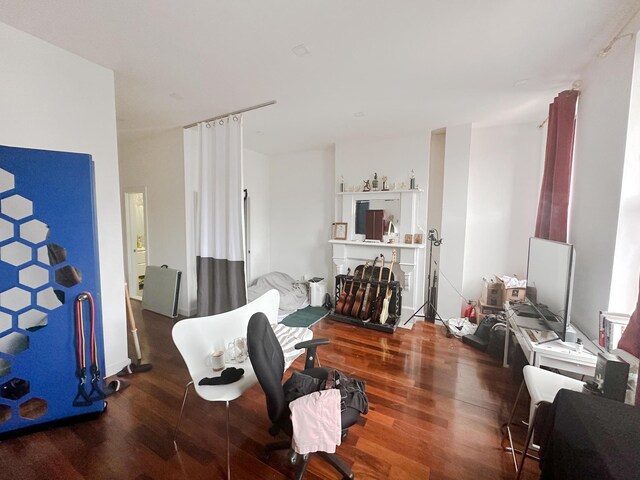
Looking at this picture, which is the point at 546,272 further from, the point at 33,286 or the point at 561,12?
the point at 33,286

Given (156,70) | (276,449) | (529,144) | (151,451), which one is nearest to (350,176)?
(529,144)

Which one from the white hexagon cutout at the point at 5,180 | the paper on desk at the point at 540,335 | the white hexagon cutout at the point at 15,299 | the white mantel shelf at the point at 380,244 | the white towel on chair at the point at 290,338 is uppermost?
the white hexagon cutout at the point at 5,180

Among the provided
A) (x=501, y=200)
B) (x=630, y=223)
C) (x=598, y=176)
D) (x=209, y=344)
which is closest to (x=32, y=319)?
(x=209, y=344)

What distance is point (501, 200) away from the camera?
3297 millimetres

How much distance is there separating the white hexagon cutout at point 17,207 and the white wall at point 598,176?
153 inches

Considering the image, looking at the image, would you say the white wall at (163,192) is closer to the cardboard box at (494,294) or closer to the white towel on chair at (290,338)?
the white towel on chair at (290,338)

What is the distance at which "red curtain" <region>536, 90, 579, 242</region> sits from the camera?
2146 mm

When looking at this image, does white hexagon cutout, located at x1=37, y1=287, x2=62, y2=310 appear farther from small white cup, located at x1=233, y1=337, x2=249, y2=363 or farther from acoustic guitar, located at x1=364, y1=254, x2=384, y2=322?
acoustic guitar, located at x1=364, y1=254, x2=384, y2=322

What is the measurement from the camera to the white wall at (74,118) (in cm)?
168

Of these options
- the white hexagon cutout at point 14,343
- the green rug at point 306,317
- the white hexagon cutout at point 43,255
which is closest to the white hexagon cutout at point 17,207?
the white hexagon cutout at point 43,255

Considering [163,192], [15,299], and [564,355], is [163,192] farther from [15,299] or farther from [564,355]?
[564,355]

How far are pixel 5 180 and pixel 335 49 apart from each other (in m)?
2.32

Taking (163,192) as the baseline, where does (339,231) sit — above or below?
below

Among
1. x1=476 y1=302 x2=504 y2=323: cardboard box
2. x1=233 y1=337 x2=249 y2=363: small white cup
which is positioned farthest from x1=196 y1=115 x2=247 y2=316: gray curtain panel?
x1=476 y1=302 x2=504 y2=323: cardboard box
